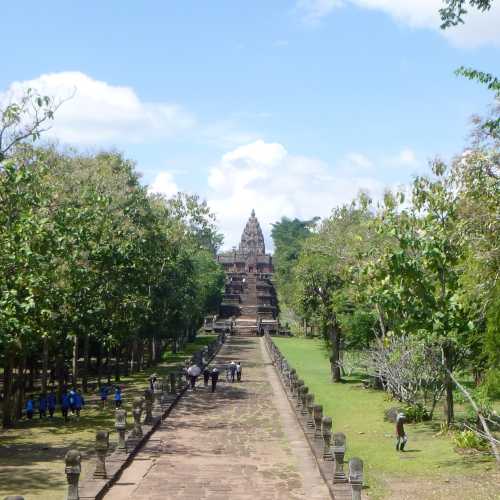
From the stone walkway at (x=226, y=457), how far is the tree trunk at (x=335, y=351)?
6901 millimetres

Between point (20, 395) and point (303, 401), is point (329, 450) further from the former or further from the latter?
point (20, 395)

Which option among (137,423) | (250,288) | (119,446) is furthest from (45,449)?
(250,288)

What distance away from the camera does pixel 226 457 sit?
52.8 feet

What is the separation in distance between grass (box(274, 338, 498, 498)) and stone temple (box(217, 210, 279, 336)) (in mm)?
42558

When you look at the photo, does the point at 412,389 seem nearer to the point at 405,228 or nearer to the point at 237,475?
the point at 405,228

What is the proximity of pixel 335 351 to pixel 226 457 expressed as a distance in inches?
700

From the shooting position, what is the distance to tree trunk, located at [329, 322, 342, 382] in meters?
33.3

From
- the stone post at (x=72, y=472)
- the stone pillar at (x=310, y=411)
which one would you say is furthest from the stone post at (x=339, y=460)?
the stone pillar at (x=310, y=411)

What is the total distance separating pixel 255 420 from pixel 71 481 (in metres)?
Answer: 10.9

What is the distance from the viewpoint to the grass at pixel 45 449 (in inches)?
536

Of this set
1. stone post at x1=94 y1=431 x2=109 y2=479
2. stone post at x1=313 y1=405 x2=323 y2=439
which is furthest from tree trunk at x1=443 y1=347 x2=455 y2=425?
stone post at x1=94 y1=431 x2=109 y2=479

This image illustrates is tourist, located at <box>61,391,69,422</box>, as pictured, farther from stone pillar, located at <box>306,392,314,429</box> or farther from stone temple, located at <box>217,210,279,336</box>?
stone temple, located at <box>217,210,279,336</box>

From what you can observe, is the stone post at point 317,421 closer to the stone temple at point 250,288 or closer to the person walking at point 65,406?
the person walking at point 65,406

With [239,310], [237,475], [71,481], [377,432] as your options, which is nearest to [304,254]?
[377,432]
